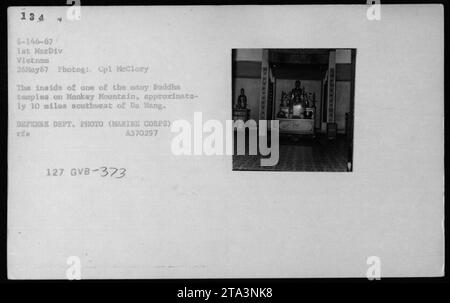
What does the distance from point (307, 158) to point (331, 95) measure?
17cm

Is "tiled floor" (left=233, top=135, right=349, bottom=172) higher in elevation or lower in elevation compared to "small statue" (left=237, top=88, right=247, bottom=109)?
lower

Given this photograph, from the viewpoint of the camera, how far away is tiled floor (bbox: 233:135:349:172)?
1053 millimetres

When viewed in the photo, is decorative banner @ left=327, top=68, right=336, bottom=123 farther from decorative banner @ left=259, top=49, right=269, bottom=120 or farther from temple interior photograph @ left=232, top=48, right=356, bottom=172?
decorative banner @ left=259, top=49, right=269, bottom=120

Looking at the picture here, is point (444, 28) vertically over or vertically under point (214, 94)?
over

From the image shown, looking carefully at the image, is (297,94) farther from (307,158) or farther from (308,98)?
(307,158)

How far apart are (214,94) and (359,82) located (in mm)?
349

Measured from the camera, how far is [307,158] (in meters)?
1.05

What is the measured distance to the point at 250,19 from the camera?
3.42 ft

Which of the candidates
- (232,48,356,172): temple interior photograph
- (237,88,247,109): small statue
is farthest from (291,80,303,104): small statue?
(237,88,247,109): small statue

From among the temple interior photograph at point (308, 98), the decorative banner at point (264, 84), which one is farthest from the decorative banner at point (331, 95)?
the decorative banner at point (264, 84)

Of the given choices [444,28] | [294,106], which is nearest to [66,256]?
[294,106]

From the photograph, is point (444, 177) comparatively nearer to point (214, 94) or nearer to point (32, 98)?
point (214, 94)

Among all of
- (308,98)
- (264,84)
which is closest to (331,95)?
(308,98)

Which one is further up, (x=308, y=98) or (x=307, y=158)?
(x=308, y=98)
